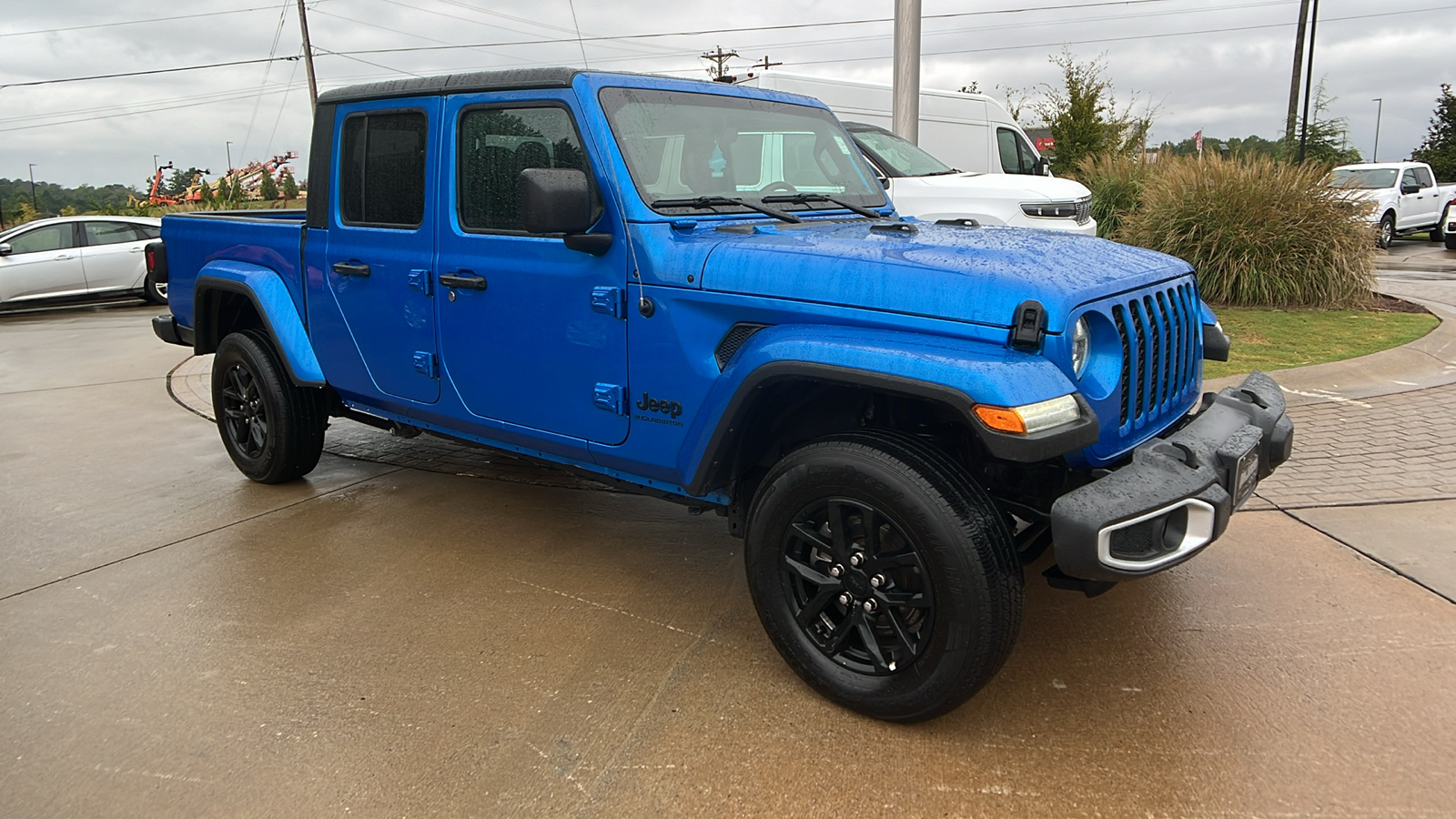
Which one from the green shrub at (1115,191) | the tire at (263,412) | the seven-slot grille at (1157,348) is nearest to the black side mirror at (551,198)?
the seven-slot grille at (1157,348)

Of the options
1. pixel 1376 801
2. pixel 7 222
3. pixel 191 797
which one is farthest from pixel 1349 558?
pixel 7 222

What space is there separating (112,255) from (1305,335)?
15.4 metres

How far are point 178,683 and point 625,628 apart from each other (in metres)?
1.49

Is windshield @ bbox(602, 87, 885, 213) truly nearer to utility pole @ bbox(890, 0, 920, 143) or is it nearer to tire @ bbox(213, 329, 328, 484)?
tire @ bbox(213, 329, 328, 484)

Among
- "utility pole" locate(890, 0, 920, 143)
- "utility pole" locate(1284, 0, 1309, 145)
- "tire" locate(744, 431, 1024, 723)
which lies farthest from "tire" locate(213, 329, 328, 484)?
"utility pole" locate(1284, 0, 1309, 145)

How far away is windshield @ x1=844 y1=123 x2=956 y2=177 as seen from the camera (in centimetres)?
970

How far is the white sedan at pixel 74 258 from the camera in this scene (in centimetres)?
1405

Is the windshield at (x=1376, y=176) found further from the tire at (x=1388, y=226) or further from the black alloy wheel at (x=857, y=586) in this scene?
the black alloy wheel at (x=857, y=586)

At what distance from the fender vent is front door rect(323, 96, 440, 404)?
151 cm

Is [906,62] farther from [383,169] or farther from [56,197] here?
[56,197]

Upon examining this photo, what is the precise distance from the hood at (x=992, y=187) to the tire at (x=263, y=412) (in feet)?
20.7

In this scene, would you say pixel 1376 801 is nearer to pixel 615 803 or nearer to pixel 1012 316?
pixel 1012 316

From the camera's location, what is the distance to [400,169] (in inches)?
165

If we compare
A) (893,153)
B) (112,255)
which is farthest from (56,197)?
(893,153)
